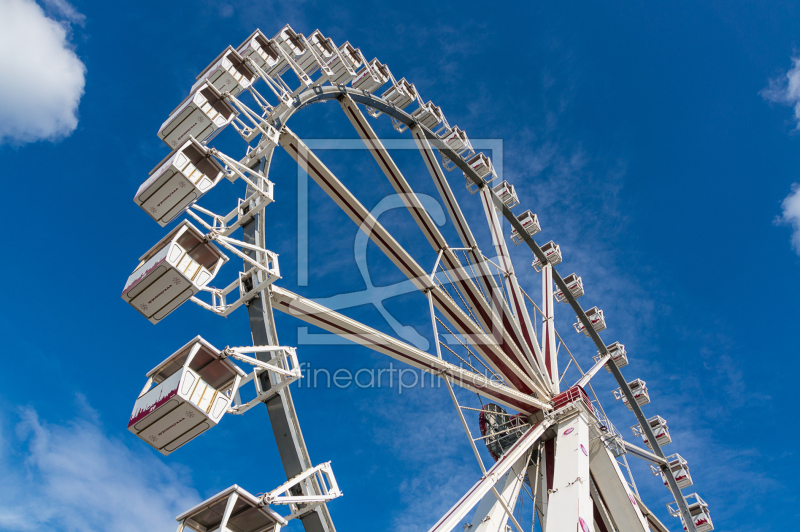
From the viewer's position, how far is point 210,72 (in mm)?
14078

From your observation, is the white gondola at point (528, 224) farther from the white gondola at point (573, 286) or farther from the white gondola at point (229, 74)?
the white gondola at point (229, 74)

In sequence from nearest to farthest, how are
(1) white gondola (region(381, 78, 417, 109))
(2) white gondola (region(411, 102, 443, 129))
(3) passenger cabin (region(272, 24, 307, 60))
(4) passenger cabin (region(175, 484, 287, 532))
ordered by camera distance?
(4) passenger cabin (region(175, 484, 287, 532)) → (3) passenger cabin (region(272, 24, 307, 60)) → (1) white gondola (region(381, 78, 417, 109)) → (2) white gondola (region(411, 102, 443, 129))

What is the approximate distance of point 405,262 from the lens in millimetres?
14391

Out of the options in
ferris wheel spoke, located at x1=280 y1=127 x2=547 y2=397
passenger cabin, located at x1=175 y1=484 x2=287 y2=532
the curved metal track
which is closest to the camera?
passenger cabin, located at x1=175 y1=484 x2=287 y2=532

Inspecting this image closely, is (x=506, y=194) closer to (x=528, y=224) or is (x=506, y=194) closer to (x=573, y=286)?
(x=528, y=224)

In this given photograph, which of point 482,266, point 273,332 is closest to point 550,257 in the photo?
point 482,266

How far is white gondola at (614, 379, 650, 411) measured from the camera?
2452 centimetres

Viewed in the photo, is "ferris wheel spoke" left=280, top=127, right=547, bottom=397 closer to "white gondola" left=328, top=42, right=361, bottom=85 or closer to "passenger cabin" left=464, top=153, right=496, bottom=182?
"white gondola" left=328, top=42, right=361, bottom=85

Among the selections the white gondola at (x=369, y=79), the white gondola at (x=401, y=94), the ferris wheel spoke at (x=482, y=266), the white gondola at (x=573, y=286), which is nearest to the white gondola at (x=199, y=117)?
the white gondola at (x=369, y=79)

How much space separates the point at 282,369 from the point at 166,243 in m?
3.28

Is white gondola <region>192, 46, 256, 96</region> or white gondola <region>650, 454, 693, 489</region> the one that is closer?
white gondola <region>192, 46, 256, 96</region>

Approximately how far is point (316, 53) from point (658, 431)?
2133 centimetres

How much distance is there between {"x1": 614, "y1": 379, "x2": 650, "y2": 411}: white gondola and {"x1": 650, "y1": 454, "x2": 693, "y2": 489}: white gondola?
2.68 m

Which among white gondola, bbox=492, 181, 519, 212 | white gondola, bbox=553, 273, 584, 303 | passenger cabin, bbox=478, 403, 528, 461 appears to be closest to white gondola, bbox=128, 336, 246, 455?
passenger cabin, bbox=478, 403, 528, 461
